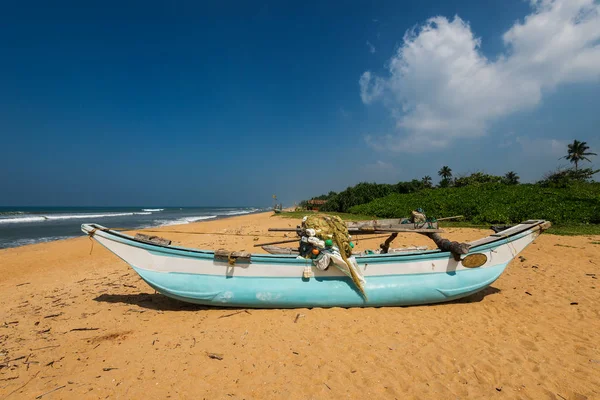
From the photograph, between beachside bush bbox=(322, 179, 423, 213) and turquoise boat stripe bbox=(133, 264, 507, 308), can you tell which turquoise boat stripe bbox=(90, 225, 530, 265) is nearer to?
turquoise boat stripe bbox=(133, 264, 507, 308)

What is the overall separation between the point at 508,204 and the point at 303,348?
1886 cm

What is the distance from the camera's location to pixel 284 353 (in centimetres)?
352

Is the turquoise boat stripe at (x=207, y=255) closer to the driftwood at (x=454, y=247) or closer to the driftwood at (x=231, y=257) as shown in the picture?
the driftwood at (x=231, y=257)

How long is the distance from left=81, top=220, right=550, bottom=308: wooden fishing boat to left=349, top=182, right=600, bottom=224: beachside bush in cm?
1328

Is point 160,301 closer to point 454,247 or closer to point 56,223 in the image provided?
point 454,247

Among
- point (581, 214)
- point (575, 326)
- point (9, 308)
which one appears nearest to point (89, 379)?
point (9, 308)

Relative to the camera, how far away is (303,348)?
3627 mm

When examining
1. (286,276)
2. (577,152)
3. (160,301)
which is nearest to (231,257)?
(286,276)

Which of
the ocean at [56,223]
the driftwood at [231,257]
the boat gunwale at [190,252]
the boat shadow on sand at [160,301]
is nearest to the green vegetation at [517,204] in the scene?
the boat shadow on sand at [160,301]

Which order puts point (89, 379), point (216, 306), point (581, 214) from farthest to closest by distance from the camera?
point (581, 214)
point (216, 306)
point (89, 379)

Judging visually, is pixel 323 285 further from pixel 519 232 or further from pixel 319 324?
pixel 519 232

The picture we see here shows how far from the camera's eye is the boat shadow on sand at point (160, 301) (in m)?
5.01

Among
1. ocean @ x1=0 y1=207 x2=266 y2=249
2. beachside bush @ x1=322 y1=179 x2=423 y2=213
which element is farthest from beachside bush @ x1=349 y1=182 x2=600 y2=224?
ocean @ x1=0 y1=207 x2=266 y2=249

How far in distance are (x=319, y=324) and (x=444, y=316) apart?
222 cm
